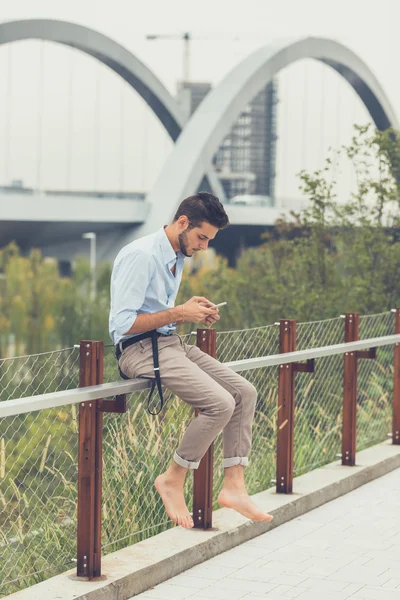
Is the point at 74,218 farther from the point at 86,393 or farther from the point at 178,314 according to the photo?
the point at 86,393

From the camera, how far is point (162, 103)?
4919 cm

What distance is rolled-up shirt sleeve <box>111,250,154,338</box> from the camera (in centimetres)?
458

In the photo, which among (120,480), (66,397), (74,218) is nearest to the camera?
(66,397)

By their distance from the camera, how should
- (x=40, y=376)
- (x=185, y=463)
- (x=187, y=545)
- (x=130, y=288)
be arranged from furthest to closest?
(x=40, y=376)
(x=187, y=545)
(x=185, y=463)
(x=130, y=288)

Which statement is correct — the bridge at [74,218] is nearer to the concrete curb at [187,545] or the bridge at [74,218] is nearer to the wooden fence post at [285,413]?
the concrete curb at [187,545]

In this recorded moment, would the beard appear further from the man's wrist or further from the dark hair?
the man's wrist

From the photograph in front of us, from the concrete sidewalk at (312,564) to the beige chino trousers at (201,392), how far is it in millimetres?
504

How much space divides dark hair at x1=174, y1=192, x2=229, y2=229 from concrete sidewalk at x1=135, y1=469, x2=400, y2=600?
4.88ft

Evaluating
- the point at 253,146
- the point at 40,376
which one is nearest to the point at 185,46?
the point at 253,146

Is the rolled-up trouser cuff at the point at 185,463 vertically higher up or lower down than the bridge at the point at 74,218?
lower down

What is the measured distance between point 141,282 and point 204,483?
1275 mm

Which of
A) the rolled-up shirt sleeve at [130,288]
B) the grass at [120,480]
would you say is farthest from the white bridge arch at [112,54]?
the rolled-up shirt sleeve at [130,288]

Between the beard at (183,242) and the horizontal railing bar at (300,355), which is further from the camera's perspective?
the horizontal railing bar at (300,355)

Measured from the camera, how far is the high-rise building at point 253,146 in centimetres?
12725
